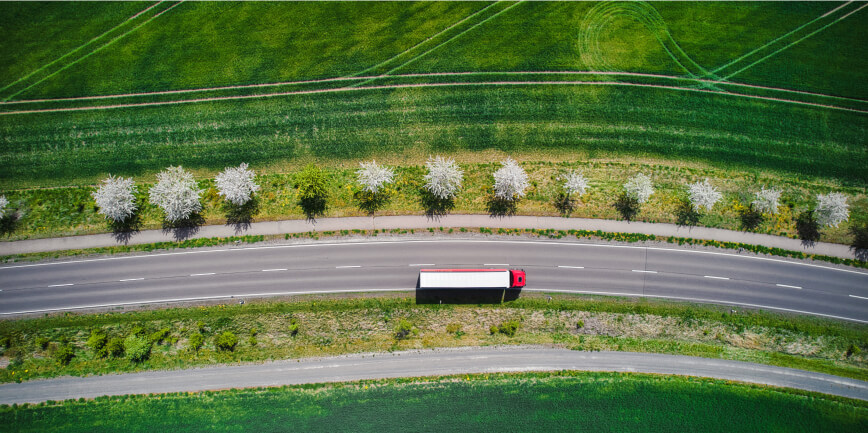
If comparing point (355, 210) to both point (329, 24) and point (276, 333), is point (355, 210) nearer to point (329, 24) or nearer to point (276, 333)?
point (276, 333)

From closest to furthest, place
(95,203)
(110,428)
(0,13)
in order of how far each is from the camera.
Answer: (110,428)
(95,203)
(0,13)

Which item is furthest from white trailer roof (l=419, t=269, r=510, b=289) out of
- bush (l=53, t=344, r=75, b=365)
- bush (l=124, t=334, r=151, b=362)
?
bush (l=53, t=344, r=75, b=365)

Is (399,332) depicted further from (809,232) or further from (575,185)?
(809,232)

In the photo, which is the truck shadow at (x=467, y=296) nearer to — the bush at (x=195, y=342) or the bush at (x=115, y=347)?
the bush at (x=195, y=342)

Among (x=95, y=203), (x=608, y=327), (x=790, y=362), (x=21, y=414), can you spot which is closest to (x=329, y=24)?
(x=95, y=203)

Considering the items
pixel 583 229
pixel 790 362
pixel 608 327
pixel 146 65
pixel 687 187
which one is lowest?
pixel 790 362

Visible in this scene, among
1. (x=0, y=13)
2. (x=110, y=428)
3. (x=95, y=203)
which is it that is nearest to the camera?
(x=110, y=428)
